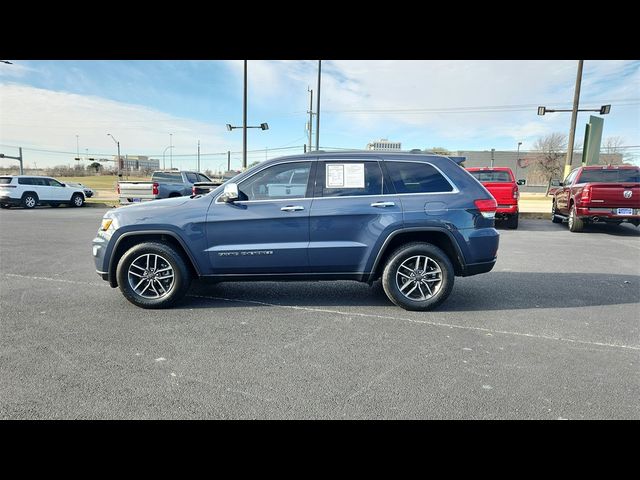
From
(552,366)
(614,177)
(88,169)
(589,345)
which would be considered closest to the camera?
(552,366)

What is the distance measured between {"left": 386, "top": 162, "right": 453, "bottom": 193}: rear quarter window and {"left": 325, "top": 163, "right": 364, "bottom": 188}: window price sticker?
36cm

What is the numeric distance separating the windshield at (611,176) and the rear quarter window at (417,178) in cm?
892

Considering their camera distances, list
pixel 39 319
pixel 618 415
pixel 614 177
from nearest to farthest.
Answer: pixel 618 415, pixel 39 319, pixel 614 177

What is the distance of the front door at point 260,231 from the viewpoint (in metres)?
4.36

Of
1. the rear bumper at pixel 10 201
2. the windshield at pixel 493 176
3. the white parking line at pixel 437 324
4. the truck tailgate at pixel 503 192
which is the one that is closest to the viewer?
the white parking line at pixel 437 324

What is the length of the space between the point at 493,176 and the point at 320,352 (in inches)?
408

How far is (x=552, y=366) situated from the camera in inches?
125

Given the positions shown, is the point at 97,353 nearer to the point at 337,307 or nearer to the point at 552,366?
the point at 337,307

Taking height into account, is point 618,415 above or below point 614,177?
below

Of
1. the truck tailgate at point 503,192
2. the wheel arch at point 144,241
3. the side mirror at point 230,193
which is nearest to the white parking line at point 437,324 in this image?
the wheel arch at point 144,241

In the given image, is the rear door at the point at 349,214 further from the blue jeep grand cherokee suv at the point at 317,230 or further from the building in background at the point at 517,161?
the building in background at the point at 517,161

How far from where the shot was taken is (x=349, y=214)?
436 centimetres
